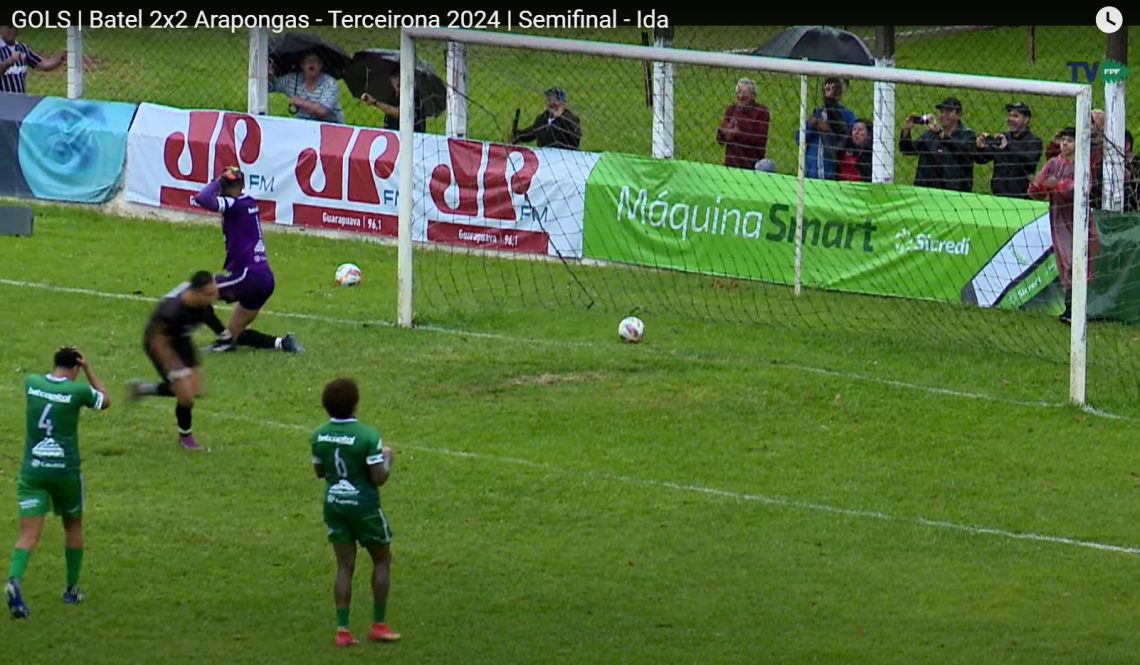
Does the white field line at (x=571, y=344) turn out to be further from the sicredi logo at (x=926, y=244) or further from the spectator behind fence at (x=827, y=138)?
the spectator behind fence at (x=827, y=138)

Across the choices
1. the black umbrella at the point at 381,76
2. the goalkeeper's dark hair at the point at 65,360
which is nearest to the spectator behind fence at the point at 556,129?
the black umbrella at the point at 381,76

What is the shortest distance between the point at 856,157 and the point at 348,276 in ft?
19.2

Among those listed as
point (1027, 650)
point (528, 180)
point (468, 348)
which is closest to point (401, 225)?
point (468, 348)

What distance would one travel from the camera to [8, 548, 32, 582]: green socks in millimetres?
11281

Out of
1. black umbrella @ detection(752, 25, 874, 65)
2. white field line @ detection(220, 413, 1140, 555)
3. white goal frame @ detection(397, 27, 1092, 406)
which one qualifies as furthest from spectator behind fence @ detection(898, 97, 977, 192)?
white field line @ detection(220, 413, 1140, 555)

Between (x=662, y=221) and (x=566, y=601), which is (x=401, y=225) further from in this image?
(x=566, y=601)

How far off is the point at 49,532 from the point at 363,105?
14.1 meters

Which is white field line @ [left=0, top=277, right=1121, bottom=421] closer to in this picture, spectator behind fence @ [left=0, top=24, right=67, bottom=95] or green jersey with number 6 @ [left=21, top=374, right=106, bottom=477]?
spectator behind fence @ [left=0, top=24, right=67, bottom=95]

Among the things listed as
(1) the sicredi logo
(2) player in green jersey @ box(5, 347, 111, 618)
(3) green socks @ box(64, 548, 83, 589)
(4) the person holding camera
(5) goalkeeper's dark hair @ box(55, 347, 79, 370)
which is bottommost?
(3) green socks @ box(64, 548, 83, 589)

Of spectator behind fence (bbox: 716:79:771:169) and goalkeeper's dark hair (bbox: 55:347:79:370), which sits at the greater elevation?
spectator behind fence (bbox: 716:79:771:169)

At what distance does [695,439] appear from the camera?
15.8 meters

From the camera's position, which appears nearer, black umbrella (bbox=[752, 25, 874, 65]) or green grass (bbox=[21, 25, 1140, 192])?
green grass (bbox=[21, 25, 1140, 192])

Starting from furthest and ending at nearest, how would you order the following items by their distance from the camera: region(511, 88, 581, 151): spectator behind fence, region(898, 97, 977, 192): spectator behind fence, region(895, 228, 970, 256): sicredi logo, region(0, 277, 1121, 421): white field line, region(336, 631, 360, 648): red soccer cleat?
region(511, 88, 581, 151): spectator behind fence, region(898, 97, 977, 192): spectator behind fence, region(895, 228, 970, 256): sicredi logo, region(0, 277, 1121, 421): white field line, region(336, 631, 360, 648): red soccer cleat

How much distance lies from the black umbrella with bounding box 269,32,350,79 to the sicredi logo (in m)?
8.50
